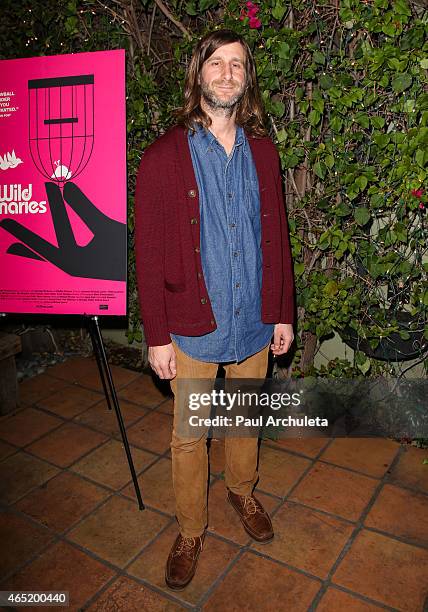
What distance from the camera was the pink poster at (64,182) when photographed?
2.21 meters

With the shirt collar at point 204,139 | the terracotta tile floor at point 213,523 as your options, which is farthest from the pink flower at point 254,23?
the terracotta tile floor at point 213,523

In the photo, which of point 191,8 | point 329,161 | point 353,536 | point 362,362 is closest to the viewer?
point 353,536

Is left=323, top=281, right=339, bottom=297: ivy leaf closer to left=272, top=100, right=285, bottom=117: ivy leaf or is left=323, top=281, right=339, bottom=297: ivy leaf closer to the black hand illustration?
left=272, top=100, right=285, bottom=117: ivy leaf

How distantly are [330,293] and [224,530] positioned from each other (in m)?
1.31

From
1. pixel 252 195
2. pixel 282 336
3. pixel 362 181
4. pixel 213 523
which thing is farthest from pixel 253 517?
pixel 362 181

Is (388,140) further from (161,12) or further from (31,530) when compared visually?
(31,530)

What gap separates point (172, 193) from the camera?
5.64 feet

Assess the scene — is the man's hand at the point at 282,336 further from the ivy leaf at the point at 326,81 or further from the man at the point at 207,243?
the ivy leaf at the point at 326,81

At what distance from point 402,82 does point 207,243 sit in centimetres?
121

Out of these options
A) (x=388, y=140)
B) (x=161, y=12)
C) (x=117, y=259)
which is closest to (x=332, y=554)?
(x=117, y=259)

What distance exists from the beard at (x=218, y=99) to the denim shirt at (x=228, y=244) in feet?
0.32

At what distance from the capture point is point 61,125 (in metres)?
2.25

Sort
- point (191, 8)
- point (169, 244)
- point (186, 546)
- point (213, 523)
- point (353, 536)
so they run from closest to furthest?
point (169, 244)
point (186, 546)
point (353, 536)
point (213, 523)
point (191, 8)

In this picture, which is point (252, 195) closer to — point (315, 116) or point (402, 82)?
point (315, 116)
